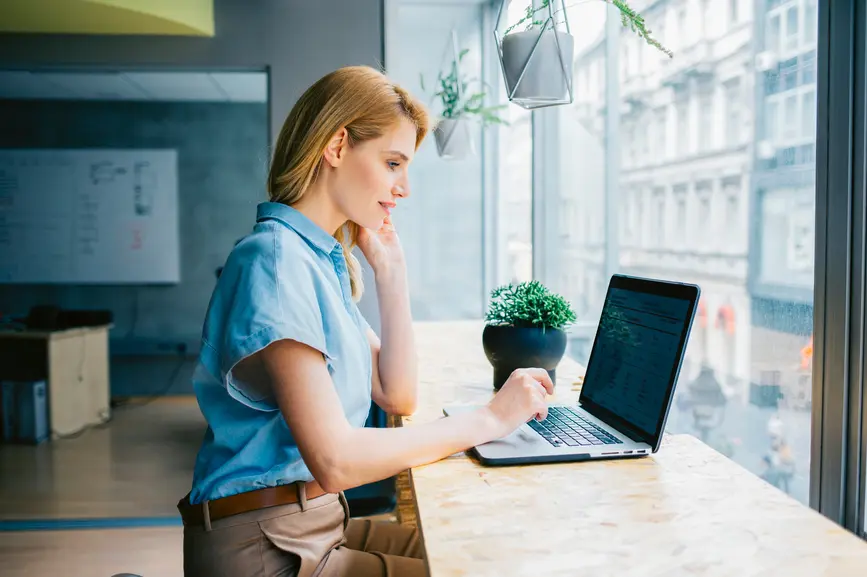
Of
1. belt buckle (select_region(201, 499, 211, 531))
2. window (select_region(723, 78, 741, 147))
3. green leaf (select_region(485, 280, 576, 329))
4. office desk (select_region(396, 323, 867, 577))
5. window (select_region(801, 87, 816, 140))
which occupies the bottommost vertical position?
belt buckle (select_region(201, 499, 211, 531))

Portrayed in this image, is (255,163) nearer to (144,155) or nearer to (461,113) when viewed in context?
(144,155)

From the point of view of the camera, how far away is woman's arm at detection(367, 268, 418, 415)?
1.56m

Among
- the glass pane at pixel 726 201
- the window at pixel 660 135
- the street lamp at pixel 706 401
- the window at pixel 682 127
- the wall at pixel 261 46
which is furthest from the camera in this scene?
the wall at pixel 261 46

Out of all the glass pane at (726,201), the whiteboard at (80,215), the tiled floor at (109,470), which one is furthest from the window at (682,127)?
the whiteboard at (80,215)

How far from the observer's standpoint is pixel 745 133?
1.73 meters

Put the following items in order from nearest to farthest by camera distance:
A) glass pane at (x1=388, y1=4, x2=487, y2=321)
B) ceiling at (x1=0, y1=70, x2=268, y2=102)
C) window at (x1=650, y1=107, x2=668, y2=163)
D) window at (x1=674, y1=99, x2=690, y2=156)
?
window at (x1=674, y1=99, x2=690, y2=156), window at (x1=650, y1=107, x2=668, y2=163), glass pane at (x1=388, y1=4, x2=487, y2=321), ceiling at (x1=0, y1=70, x2=268, y2=102)

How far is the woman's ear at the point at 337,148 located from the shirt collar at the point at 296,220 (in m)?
0.11

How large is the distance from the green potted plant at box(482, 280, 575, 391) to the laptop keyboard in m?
0.21

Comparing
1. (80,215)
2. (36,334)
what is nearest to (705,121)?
(36,334)

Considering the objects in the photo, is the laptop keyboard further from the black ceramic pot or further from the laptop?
the black ceramic pot

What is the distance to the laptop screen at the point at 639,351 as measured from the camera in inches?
45.6

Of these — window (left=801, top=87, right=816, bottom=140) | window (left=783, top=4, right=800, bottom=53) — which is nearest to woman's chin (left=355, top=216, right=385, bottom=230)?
window (left=801, top=87, right=816, bottom=140)

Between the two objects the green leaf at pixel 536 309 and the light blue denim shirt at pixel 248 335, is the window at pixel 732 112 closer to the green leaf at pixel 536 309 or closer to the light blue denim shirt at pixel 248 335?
the green leaf at pixel 536 309

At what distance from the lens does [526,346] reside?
1622mm
